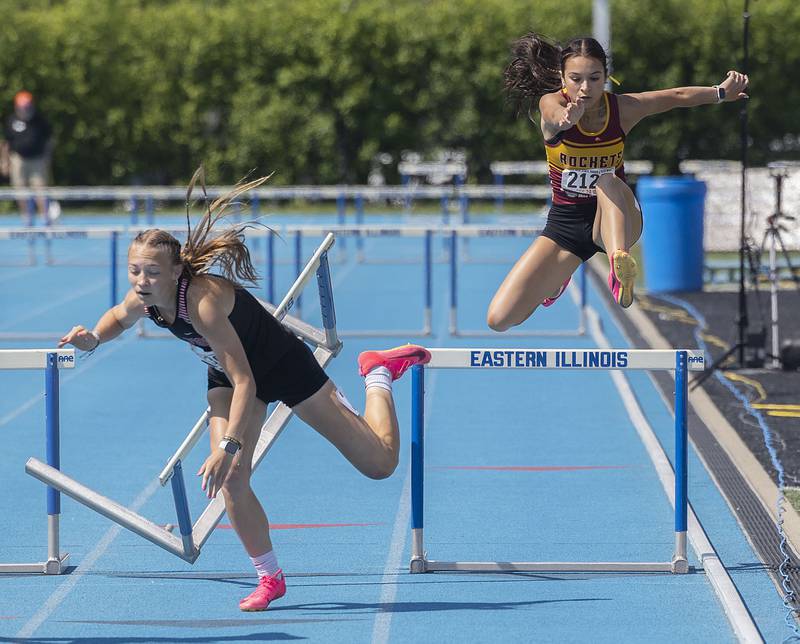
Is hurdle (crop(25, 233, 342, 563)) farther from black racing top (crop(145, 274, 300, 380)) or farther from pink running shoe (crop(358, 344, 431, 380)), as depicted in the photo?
black racing top (crop(145, 274, 300, 380))

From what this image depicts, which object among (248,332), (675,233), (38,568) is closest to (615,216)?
(248,332)

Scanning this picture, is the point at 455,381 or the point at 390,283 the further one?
the point at 390,283

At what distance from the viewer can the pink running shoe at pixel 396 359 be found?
6328mm

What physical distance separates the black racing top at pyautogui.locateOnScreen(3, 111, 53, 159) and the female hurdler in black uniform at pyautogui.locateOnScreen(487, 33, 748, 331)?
1710cm

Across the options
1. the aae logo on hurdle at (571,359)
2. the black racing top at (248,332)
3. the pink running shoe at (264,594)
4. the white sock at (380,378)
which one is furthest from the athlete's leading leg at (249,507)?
the aae logo on hurdle at (571,359)

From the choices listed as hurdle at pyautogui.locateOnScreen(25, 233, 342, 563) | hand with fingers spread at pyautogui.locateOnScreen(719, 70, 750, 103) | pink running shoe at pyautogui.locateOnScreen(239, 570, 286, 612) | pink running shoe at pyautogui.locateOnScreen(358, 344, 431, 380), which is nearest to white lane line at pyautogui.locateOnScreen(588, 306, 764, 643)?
pink running shoe at pyautogui.locateOnScreen(358, 344, 431, 380)

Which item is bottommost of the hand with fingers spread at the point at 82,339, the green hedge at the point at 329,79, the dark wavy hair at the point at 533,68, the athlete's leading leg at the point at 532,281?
the hand with fingers spread at the point at 82,339

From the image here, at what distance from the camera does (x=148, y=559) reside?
21.9 ft

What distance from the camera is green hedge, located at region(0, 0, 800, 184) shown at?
92.1ft

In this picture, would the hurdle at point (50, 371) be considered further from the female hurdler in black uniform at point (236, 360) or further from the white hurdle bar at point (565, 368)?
the white hurdle bar at point (565, 368)

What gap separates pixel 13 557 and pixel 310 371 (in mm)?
1866

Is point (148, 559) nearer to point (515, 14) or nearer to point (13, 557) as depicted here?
point (13, 557)

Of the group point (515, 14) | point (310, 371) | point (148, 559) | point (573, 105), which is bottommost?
point (148, 559)

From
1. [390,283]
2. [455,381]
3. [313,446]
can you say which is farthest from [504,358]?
[390,283]
